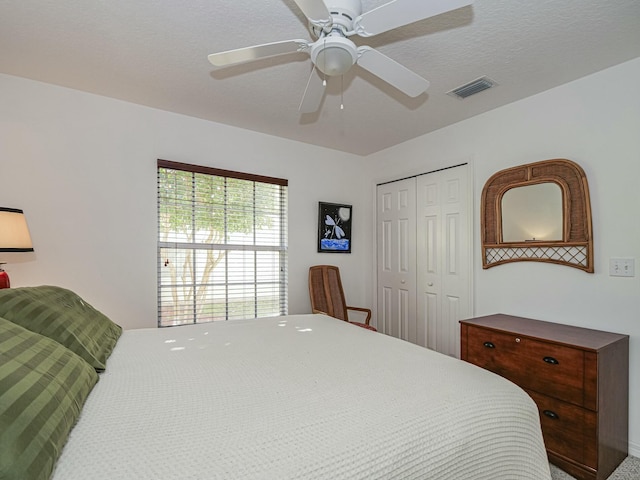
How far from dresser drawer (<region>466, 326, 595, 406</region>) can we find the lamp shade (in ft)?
9.93

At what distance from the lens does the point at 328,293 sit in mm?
3611

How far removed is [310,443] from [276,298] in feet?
8.93

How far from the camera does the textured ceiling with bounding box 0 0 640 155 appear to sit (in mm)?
1725

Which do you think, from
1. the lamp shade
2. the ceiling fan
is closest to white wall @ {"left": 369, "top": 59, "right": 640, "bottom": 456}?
the ceiling fan

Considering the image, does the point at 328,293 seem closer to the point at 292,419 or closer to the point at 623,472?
the point at 623,472

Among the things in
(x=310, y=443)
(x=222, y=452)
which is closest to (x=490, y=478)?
(x=310, y=443)

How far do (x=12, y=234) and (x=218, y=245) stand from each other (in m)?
1.53

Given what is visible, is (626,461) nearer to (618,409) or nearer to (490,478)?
(618,409)

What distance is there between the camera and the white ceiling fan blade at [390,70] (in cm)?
165

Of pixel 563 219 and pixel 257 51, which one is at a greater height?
pixel 257 51

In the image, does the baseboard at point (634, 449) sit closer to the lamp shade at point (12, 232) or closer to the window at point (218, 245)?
the window at point (218, 245)

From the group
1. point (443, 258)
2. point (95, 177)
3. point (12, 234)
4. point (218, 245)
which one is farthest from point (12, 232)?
point (443, 258)

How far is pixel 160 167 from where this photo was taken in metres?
2.95

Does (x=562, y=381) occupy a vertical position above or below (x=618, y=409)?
above
